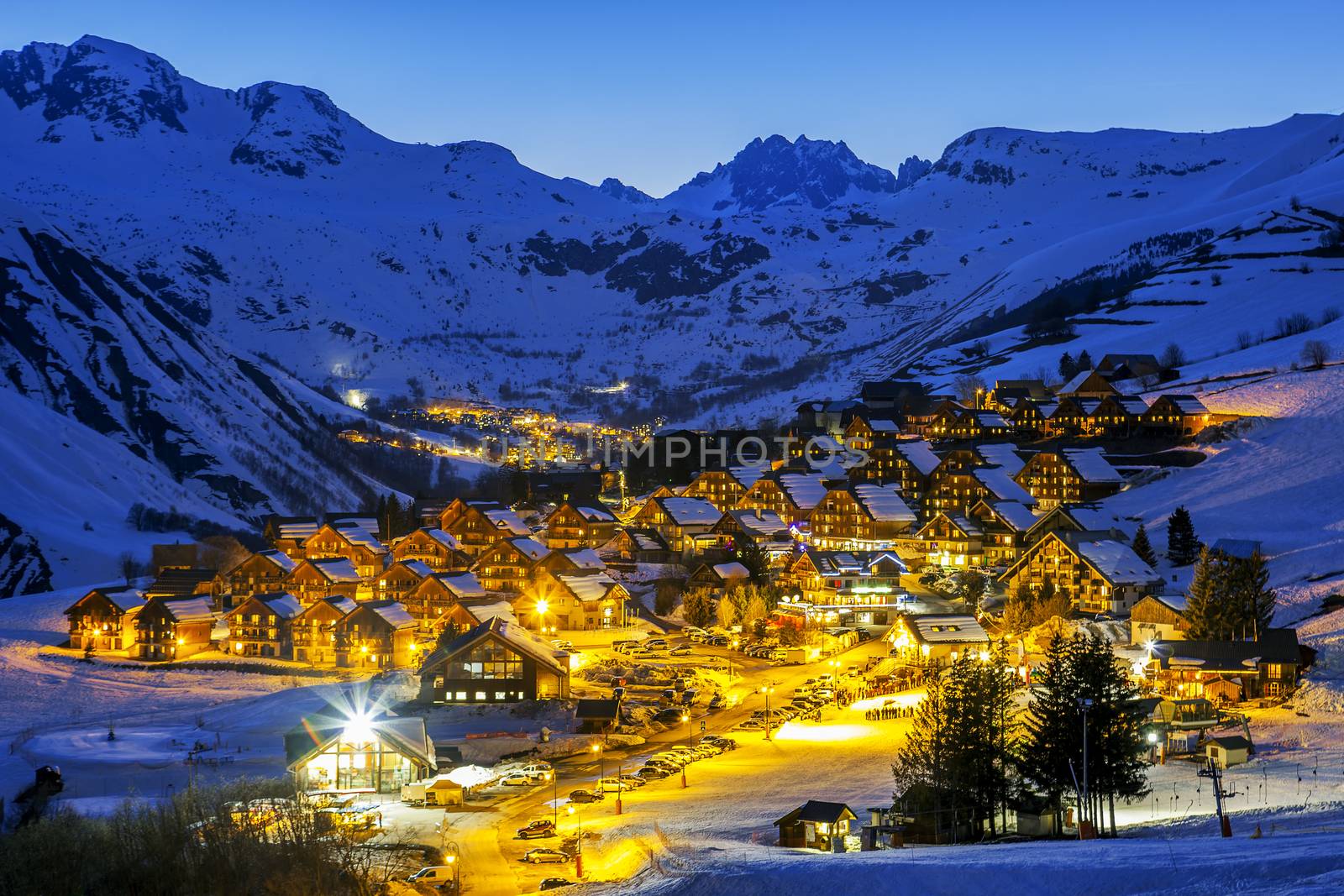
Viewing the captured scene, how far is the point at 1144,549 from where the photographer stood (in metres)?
65.3

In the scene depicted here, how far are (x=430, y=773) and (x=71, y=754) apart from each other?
1296 centimetres

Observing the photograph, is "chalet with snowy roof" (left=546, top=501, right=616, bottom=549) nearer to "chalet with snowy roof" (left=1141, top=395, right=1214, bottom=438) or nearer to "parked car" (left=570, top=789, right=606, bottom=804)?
"chalet with snowy roof" (left=1141, top=395, right=1214, bottom=438)

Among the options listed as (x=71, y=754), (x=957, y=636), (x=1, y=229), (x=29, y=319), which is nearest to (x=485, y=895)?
(x=71, y=754)

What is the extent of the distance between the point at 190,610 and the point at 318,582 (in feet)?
30.3

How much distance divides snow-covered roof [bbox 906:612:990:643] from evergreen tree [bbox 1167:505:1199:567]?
13.3 metres

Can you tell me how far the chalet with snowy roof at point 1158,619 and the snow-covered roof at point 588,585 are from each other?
2658 centimetres

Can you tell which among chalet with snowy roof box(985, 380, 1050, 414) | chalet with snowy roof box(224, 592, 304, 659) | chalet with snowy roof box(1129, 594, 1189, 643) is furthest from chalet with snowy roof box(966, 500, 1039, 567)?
chalet with snowy roof box(224, 592, 304, 659)

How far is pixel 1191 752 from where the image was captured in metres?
39.8

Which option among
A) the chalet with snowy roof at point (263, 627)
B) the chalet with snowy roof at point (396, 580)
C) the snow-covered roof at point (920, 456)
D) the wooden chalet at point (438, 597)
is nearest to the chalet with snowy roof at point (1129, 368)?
the snow-covered roof at point (920, 456)

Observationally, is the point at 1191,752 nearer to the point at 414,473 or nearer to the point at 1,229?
the point at 414,473

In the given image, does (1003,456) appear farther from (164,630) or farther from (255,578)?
(164,630)

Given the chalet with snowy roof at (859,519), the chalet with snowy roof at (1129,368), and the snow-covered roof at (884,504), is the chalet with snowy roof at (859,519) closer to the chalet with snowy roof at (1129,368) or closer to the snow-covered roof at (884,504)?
the snow-covered roof at (884,504)

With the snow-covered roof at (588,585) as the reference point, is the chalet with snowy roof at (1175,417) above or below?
above

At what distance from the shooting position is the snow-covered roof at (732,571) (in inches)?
2911
